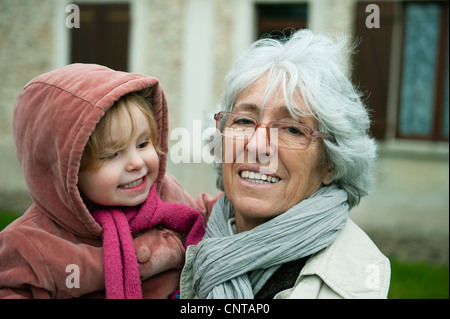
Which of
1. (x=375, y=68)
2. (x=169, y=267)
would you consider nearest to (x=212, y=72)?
(x=375, y=68)

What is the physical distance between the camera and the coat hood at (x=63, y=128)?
1859 millimetres

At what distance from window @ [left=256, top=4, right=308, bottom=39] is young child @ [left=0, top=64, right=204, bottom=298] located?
6.57 meters

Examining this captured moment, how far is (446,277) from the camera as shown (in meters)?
5.88

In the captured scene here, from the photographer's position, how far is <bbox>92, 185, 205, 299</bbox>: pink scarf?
191 cm

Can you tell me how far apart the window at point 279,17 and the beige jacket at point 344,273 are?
6.62 metres

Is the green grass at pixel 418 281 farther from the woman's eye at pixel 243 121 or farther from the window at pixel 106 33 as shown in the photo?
the window at pixel 106 33

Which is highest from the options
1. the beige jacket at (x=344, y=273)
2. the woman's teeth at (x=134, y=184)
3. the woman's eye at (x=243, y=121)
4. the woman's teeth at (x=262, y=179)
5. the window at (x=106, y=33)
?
the window at (x=106, y=33)

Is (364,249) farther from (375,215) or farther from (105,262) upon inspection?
(375,215)

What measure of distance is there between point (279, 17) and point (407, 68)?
6.91 feet

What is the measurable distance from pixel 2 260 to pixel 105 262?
36 centimetres

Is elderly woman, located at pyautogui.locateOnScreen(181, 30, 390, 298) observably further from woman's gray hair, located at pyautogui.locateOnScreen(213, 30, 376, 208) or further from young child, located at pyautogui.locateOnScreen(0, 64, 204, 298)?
young child, located at pyautogui.locateOnScreen(0, 64, 204, 298)

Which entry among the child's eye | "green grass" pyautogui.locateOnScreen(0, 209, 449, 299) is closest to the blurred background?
"green grass" pyautogui.locateOnScreen(0, 209, 449, 299)

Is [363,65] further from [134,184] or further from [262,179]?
[134,184]

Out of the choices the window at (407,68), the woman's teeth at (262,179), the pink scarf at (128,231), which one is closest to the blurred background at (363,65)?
the window at (407,68)
